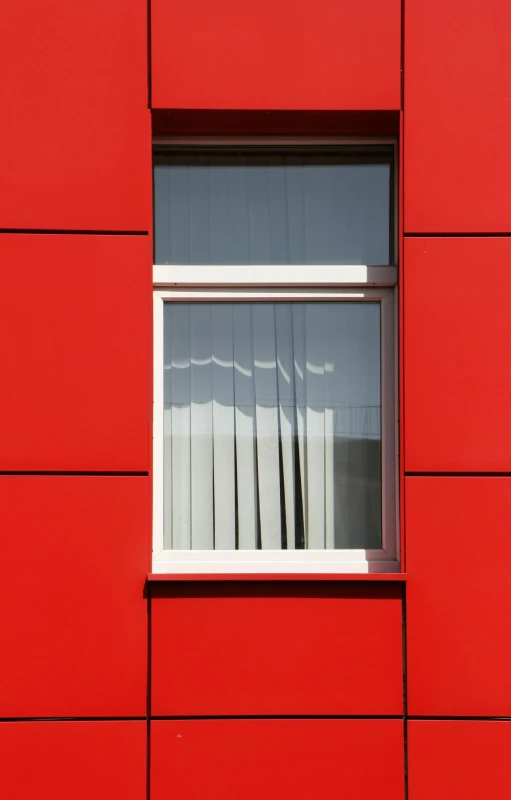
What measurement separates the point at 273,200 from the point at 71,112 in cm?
85

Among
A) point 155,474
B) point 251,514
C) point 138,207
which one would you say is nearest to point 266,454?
point 251,514

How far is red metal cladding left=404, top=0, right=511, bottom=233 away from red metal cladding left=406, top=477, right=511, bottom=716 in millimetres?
1141

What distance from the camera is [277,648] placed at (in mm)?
2625

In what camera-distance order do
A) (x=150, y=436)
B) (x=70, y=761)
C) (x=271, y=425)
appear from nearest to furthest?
(x=70, y=761)
(x=150, y=436)
(x=271, y=425)

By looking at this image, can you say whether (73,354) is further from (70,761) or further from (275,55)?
(70,761)

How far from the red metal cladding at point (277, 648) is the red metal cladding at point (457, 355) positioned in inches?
23.1

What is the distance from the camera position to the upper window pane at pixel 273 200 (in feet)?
9.53

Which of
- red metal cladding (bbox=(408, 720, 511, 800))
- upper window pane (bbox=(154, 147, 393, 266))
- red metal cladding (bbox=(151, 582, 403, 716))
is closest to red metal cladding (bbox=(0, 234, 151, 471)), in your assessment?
upper window pane (bbox=(154, 147, 393, 266))

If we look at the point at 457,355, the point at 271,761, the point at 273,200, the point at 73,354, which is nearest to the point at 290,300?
the point at 273,200

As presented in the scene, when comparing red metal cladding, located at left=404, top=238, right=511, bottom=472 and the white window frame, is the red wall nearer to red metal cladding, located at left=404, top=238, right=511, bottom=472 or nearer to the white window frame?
red metal cladding, located at left=404, top=238, right=511, bottom=472

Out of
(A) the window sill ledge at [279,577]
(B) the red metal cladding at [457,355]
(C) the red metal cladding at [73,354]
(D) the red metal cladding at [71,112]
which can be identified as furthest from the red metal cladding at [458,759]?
(D) the red metal cladding at [71,112]

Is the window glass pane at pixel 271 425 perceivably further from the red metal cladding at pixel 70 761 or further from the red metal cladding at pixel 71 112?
the red metal cladding at pixel 70 761

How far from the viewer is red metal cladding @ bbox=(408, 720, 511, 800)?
2.62m

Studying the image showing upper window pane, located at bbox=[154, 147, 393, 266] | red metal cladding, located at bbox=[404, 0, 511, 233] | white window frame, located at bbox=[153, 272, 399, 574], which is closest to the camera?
red metal cladding, located at bbox=[404, 0, 511, 233]
